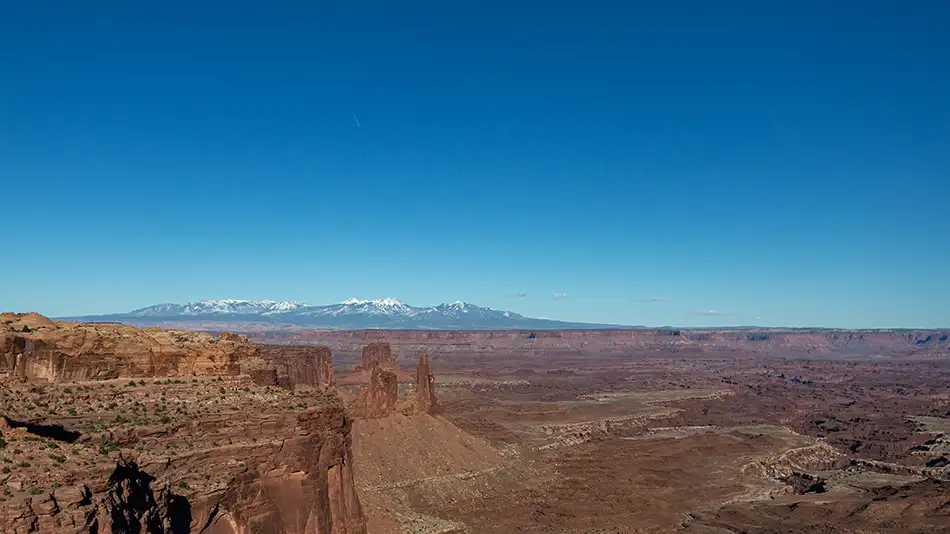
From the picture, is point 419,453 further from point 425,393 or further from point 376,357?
point 376,357

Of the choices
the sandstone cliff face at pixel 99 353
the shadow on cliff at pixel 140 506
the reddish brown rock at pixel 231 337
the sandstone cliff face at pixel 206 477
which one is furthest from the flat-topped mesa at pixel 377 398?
the shadow on cliff at pixel 140 506

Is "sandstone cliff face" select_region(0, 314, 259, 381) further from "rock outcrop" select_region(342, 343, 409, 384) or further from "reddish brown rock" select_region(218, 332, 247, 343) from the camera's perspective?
"rock outcrop" select_region(342, 343, 409, 384)

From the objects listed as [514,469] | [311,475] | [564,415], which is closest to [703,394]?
[564,415]

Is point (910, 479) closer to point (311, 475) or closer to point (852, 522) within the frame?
point (852, 522)

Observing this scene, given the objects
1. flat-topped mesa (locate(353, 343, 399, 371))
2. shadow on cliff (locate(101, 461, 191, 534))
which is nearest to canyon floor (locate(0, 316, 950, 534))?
shadow on cliff (locate(101, 461, 191, 534))

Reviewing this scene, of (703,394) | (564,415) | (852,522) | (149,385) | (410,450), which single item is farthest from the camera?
(703,394)

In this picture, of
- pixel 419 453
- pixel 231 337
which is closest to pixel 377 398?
pixel 419 453

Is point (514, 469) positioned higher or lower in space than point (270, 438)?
lower
